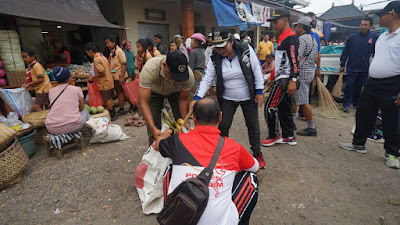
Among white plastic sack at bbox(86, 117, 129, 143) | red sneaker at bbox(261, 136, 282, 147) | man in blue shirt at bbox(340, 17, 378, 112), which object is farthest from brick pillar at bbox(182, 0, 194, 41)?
red sneaker at bbox(261, 136, 282, 147)

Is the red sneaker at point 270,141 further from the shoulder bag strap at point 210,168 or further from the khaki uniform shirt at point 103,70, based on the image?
the khaki uniform shirt at point 103,70

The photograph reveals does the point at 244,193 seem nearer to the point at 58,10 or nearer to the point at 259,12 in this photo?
the point at 58,10

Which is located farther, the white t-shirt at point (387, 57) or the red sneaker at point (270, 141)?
the red sneaker at point (270, 141)

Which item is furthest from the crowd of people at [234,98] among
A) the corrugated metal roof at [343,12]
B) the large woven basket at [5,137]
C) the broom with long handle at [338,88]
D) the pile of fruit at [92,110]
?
the corrugated metal roof at [343,12]

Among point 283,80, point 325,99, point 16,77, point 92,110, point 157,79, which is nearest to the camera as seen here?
point 157,79

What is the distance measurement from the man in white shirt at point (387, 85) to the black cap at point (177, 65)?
8.65 ft

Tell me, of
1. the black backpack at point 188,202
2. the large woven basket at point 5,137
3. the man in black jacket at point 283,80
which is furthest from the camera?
the man in black jacket at point 283,80

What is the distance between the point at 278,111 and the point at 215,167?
109 inches

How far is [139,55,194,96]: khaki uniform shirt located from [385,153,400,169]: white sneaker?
9.77 ft

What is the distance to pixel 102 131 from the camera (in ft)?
13.4

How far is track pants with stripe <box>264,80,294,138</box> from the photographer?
3606mm

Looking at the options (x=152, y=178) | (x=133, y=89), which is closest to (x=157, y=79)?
(x=152, y=178)

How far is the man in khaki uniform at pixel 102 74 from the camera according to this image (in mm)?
5133

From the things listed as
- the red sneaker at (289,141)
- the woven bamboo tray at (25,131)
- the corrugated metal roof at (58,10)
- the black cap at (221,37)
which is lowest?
the red sneaker at (289,141)
